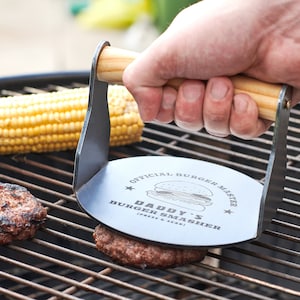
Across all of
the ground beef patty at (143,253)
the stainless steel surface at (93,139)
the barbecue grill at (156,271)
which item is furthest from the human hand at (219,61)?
the barbecue grill at (156,271)


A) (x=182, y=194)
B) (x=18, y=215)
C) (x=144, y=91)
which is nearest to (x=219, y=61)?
(x=144, y=91)

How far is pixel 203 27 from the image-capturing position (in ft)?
4.59

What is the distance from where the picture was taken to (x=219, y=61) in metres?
1.40

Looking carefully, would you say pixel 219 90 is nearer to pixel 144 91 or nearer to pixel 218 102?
pixel 218 102

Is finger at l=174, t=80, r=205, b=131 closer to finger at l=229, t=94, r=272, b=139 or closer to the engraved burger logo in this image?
finger at l=229, t=94, r=272, b=139

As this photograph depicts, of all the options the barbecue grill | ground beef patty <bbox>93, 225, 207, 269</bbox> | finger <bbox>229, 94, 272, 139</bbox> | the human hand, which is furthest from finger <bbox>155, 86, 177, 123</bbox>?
the barbecue grill

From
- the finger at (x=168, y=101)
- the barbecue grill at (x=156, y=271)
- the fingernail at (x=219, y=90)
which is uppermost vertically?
the fingernail at (x=219, y=90)

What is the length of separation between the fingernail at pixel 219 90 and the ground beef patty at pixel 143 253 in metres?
0.29

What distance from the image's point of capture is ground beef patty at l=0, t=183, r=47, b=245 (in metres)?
1.48

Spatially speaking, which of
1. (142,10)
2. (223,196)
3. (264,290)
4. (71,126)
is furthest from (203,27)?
(142,10)

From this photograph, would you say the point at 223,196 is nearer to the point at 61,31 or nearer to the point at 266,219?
the point at 266,219

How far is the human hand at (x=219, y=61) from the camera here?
4.58 feet

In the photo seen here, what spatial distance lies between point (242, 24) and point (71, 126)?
1.97ft

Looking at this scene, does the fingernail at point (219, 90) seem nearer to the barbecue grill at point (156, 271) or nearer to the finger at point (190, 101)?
the finger at point (190, 101)
